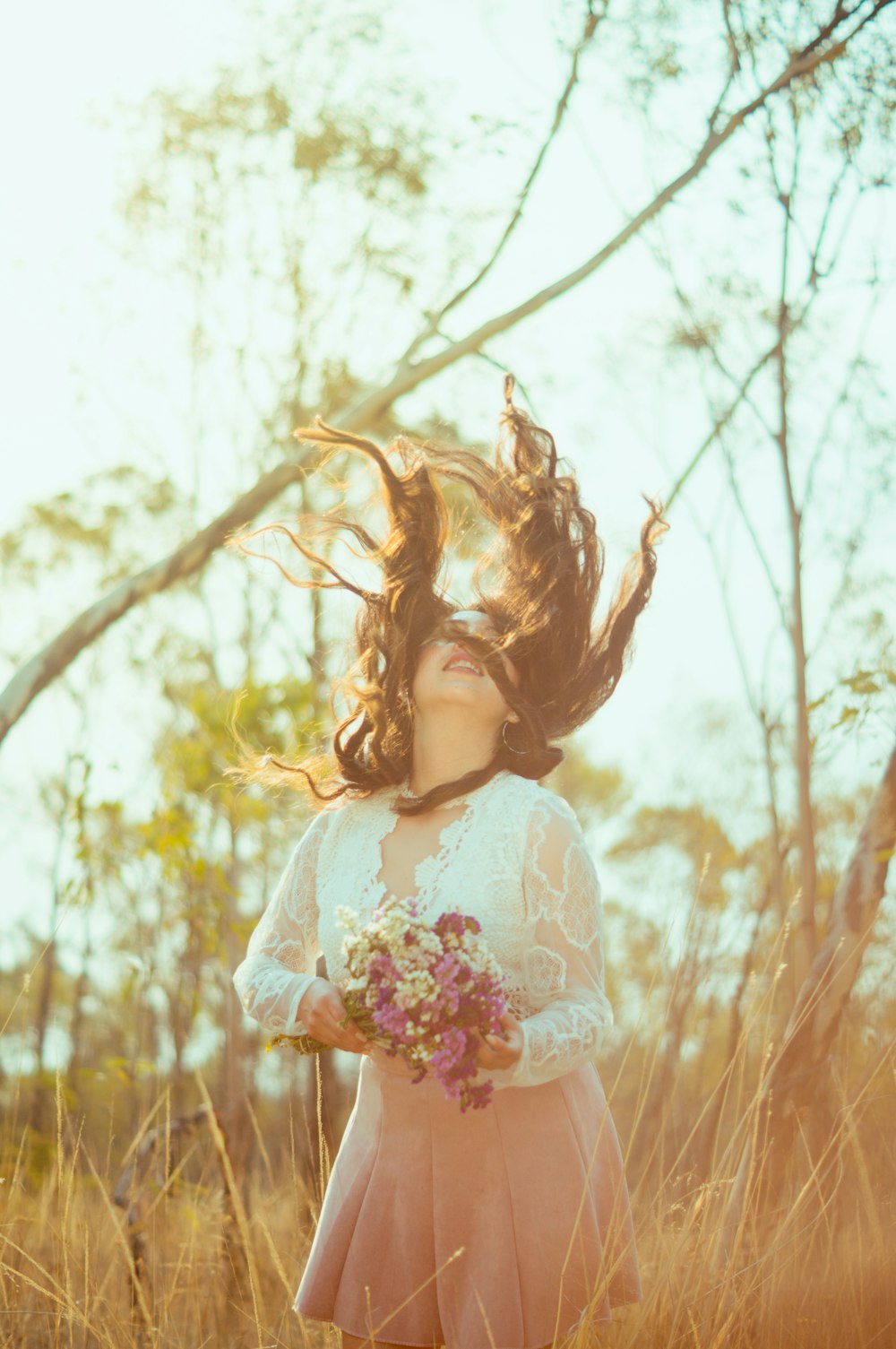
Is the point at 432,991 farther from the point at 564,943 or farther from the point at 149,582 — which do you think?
the point at 149,582

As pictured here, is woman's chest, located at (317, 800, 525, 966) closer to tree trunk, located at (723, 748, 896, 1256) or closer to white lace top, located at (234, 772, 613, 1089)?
white lace top, located at (234, 772, 613, 1089)

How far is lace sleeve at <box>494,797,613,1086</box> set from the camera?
2182mm

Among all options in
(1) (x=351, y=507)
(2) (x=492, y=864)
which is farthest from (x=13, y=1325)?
(1) (x=351, y=507)

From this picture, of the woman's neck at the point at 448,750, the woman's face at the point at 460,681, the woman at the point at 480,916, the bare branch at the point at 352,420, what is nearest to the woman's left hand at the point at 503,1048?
the woman at the point at 480,916

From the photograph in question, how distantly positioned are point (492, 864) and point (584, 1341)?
0.82 meters

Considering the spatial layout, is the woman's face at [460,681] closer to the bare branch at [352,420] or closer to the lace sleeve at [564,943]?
the lace sleeve at [564,943]

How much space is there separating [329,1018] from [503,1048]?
31cm

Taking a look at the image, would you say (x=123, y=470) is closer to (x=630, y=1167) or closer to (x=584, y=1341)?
(x=630, y=1167)

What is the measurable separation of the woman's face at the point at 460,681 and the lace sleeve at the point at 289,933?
14.1 inches

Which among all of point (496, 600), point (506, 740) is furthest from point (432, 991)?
point (496, 600)

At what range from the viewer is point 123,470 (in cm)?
906

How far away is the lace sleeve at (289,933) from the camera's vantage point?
2.43 meters

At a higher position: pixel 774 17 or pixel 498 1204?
pixel 774 17

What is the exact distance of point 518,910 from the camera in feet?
7.65
